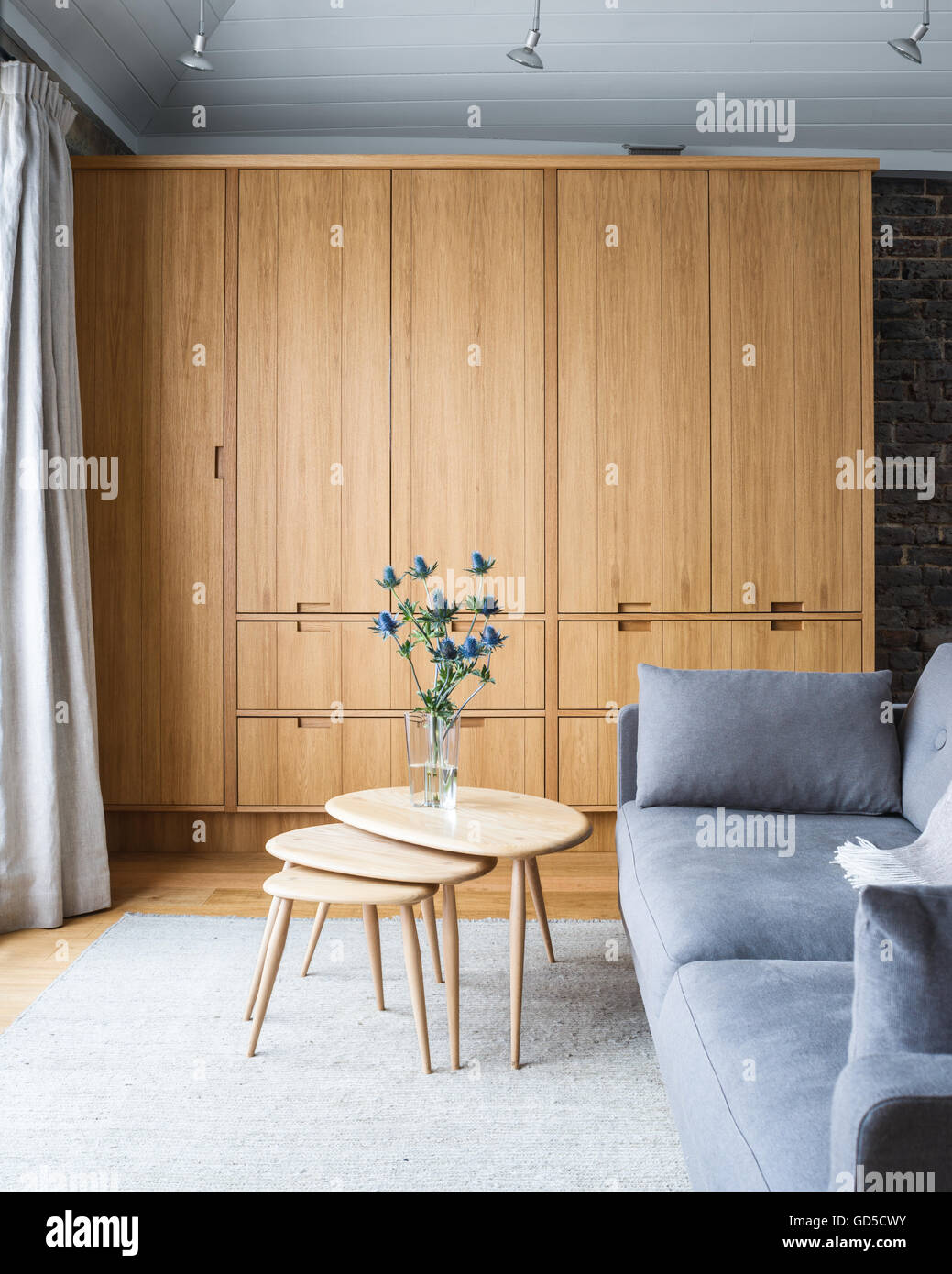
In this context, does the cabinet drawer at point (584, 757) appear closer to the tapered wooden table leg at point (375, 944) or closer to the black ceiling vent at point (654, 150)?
the tapered wooden table leg at point (375, 944)

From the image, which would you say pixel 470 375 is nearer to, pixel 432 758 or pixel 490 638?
pixel 490 638

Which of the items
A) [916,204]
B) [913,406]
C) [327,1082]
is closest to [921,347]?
[913,406]

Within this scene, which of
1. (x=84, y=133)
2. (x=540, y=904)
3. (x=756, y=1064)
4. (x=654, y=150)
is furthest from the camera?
(x=654, y=150)

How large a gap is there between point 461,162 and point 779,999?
3.05 meters

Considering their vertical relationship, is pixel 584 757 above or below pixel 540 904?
above

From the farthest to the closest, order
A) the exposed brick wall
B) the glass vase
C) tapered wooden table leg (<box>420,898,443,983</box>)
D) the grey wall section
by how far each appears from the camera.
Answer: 1. the exposed brick wall
2. the grey wall section
3. the glass vase
4. tapered wooden table leg (<box>420,898,443,983</box>)

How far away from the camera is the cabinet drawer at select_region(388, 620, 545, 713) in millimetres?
3439

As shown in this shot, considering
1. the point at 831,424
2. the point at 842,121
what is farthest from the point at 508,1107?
the point at 842,121

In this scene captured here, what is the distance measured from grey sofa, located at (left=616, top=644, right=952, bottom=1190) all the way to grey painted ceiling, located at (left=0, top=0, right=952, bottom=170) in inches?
90.2

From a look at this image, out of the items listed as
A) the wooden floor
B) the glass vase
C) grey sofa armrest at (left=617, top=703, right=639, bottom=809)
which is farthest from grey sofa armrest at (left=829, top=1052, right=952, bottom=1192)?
the wooden floor

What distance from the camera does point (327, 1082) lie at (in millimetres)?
1846

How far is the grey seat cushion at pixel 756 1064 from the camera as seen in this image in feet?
3.09

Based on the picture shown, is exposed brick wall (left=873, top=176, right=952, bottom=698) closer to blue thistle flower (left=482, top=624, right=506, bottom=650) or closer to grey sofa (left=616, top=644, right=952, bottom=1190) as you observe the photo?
grey sofa (left=616, top=644, right=952, bottom=1190)

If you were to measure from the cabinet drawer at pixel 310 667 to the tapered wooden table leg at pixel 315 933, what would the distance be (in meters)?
1.19
